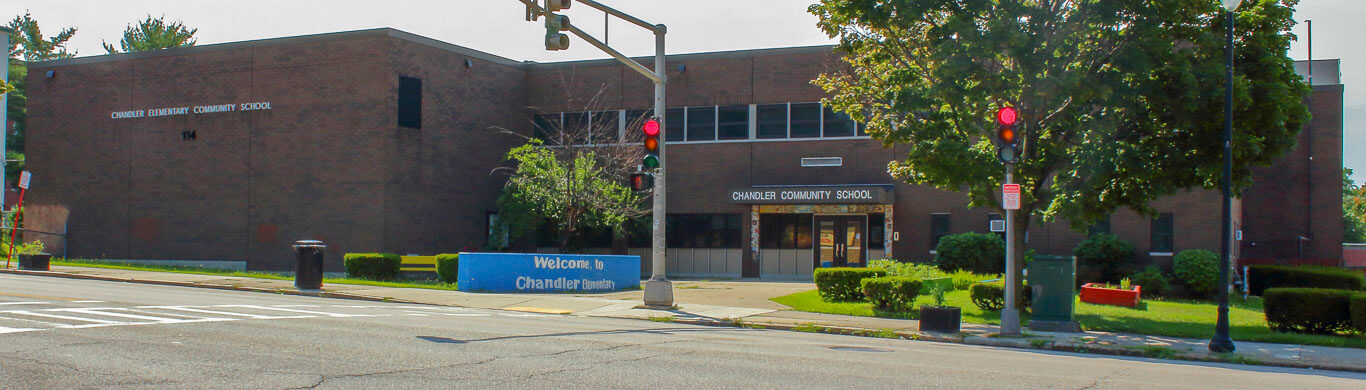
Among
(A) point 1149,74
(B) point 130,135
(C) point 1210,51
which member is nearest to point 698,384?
(A) point 1149,74

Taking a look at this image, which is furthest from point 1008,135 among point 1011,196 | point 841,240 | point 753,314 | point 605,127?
point 605,127

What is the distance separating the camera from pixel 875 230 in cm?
3288

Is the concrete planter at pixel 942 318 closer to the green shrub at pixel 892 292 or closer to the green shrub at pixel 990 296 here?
the green shrub at pixel 892 292

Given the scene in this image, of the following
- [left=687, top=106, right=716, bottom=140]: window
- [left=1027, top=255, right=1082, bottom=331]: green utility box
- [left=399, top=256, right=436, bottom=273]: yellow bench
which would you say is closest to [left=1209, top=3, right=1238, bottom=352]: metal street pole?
[left=1027, top=255, right=1082, bottom=331]: green utility box

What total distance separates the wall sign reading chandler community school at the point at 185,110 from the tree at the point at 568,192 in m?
8.56

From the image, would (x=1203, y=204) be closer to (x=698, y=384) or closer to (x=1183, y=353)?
(x=1183, y=353)

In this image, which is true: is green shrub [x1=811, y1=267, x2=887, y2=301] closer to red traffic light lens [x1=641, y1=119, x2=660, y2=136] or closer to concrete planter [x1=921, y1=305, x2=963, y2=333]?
concrete planter [x1=921, y1=305, x2=963, y2=333]

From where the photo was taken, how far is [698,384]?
366 inches

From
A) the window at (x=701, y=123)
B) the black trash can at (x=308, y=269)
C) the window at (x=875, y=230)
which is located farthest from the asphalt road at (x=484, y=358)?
the window at (x=701, y=123)

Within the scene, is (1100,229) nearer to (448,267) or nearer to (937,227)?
(937,227)

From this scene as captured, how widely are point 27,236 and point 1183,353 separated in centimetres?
3917

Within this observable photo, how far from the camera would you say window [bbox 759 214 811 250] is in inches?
1335

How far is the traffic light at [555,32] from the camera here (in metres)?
16.2

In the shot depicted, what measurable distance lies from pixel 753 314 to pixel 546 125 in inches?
750
